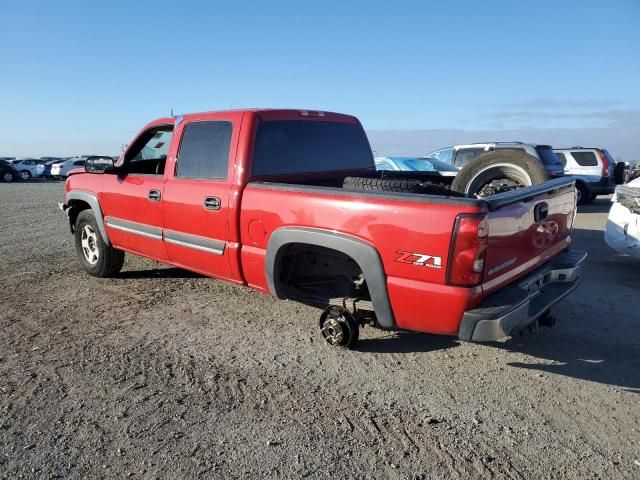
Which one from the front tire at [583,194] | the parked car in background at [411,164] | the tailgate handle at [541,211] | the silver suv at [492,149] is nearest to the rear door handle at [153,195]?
the tailgate handle at [541,211]

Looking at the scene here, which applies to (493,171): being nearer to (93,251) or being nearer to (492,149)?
(93,251)

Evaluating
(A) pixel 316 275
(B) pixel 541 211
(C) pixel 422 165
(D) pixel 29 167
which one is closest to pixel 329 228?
(A) pixel 316 275

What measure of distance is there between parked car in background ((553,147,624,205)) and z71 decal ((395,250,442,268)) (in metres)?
13.6

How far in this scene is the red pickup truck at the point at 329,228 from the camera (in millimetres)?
3082

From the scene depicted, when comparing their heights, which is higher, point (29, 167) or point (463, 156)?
point (463, 156)

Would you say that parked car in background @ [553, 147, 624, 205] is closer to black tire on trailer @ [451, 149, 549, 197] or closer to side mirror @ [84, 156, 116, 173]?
black tire on trailer @ [451, 149, 549, 197]

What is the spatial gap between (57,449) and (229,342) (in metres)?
1.64

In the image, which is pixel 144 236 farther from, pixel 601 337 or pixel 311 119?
pixel 601 337

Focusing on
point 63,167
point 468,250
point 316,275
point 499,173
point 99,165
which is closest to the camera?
point 468,250

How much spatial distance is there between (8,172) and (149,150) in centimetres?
3094

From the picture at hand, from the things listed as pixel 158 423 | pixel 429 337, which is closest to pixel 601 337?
pixel 429 337

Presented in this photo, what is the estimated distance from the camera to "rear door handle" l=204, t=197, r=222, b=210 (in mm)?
4277

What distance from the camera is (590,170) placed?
15328 millimetres

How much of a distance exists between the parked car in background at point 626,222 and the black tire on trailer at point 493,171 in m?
2.39
